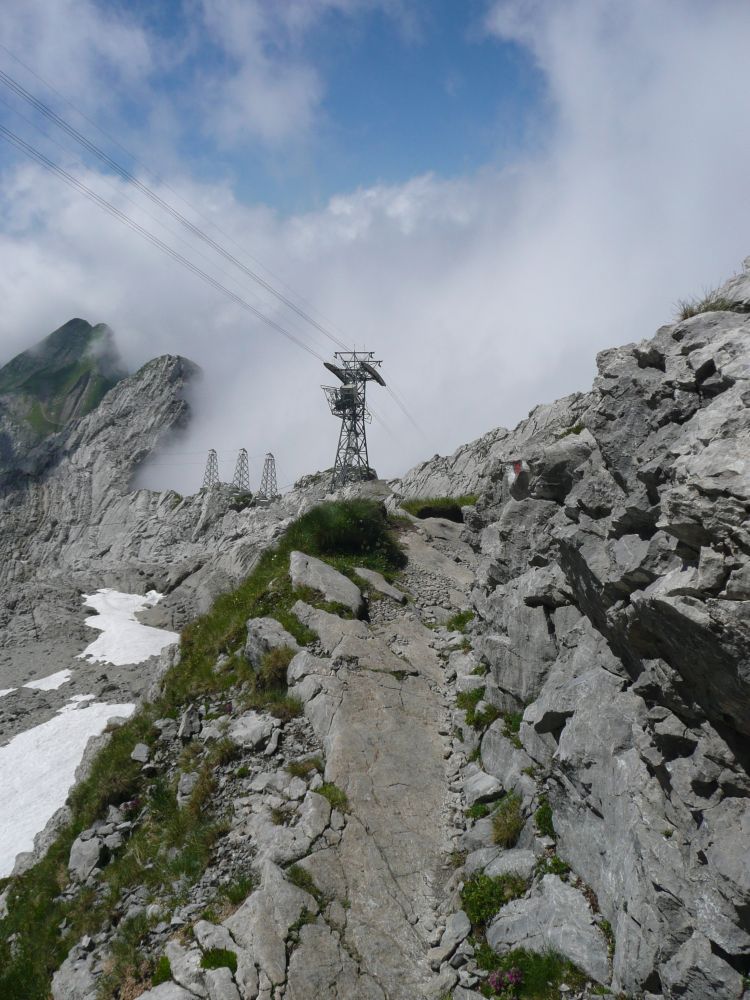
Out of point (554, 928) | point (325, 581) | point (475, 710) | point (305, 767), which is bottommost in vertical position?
point (554, 928)

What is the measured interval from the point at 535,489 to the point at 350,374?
114 feet

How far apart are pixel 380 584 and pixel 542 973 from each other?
12.9 meters

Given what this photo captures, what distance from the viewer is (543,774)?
9.83 m

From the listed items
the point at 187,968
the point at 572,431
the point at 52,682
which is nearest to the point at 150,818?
the point at 187,968

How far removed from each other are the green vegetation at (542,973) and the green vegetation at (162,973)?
4189mm

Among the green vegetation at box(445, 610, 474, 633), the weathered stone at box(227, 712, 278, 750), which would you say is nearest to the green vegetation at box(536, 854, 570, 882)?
the weathered stone at box(227, 712, 278, 750)

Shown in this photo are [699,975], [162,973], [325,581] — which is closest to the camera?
[699,975]

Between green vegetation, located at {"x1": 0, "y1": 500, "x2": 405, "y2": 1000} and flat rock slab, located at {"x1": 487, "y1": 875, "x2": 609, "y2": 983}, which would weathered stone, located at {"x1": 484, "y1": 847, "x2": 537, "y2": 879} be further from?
green vegetation, located at {"x1": 0, "y1": 500, "x2": 405, "y2": 1000}

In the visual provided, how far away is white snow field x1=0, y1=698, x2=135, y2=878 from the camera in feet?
71.3

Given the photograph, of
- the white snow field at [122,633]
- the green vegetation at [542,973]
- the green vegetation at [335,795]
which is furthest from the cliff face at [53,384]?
the green vegetation at [542,973]

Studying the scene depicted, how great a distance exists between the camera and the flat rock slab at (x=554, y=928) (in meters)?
7.27

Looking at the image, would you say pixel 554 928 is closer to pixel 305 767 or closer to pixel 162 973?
pixel 162 973

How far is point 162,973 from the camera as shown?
8.41 meters

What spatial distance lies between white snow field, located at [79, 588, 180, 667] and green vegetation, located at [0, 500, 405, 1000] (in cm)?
2117
